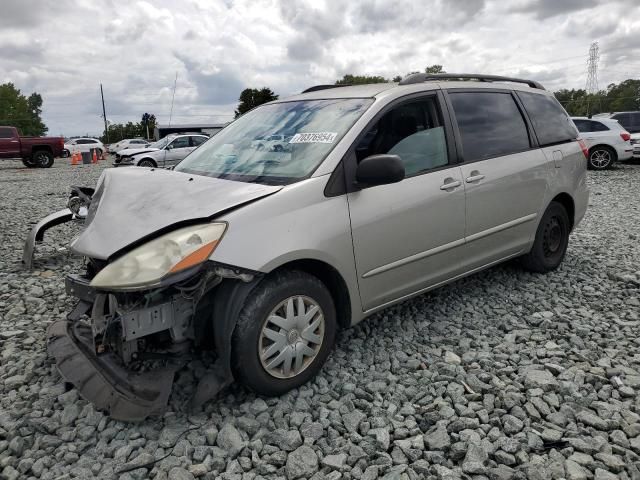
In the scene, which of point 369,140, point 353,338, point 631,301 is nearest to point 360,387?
point 353,338

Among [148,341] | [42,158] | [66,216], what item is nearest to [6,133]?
[42,158]

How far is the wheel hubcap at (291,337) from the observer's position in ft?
8.61

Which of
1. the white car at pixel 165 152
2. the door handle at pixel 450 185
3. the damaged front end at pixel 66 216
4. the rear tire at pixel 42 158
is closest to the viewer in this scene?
the door handle at pixel 450 185

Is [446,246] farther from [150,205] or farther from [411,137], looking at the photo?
[150,205]

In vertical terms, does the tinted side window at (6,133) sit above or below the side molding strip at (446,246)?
above

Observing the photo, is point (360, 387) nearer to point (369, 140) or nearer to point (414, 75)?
point (369, 140)

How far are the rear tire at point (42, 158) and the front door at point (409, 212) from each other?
23.6 metres

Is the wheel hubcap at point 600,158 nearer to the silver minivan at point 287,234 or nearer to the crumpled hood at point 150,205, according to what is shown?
the silver minivan at point 287,234

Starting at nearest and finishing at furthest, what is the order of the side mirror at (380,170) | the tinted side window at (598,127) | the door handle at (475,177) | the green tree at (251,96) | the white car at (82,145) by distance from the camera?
Answer: the side mirror at (380,170) → the door handle at (475,177) → the tinted side window at (598,127) → the white car at (82,145) → the green tree at (251,96)

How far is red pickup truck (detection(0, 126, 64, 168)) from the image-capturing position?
71.1 ft

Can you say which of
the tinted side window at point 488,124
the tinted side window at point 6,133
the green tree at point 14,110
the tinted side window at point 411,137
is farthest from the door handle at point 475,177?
the green tree at point 14,110

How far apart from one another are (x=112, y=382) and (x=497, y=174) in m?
3.01

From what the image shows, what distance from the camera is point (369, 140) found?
315 cm

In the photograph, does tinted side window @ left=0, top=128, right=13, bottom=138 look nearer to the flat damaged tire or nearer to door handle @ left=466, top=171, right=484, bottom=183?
door handle @ left=466, top=171, right=484, bottom=183
